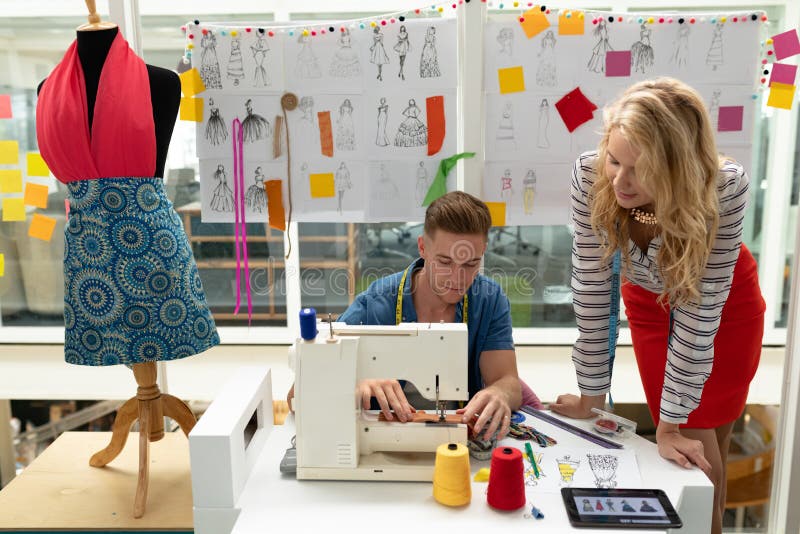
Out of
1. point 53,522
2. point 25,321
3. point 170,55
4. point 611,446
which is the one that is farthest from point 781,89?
point 25,321

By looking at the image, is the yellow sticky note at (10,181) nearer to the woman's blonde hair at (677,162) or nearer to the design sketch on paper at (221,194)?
the design sketch on paper at (221,194)

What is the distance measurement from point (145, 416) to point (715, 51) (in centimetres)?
210

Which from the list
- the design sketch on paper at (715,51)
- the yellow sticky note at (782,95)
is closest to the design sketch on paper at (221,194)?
the design sketch on paper at (715,51)

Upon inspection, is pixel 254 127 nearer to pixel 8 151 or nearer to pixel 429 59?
pixel 429 59

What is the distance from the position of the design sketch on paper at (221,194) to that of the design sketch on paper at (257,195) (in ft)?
0.21

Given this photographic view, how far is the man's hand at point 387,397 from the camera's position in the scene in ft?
4.36

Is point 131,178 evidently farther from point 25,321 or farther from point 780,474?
point 780,474

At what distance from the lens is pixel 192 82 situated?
2.16 metres

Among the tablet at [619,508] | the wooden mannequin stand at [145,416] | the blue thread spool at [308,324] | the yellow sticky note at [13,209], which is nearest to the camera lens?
the tablet at [619,508]

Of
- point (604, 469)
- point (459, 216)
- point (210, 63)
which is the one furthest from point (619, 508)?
point (210, 63)

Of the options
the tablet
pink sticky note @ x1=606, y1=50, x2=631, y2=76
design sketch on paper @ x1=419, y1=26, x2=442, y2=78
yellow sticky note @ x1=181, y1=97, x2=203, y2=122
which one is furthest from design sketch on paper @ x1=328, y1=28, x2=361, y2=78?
the tablet

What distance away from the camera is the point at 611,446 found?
139cm

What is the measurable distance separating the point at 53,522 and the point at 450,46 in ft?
6.13

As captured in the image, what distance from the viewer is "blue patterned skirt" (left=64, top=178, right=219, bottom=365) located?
5.42 feet
